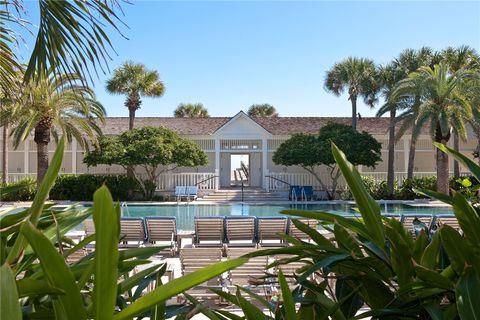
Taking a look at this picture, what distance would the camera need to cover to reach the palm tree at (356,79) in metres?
28.8

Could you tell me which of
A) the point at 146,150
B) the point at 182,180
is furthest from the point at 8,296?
the point at 182,180

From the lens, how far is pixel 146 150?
24.7 m

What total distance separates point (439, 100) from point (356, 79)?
25.2ft

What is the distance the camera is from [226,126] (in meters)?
30.0

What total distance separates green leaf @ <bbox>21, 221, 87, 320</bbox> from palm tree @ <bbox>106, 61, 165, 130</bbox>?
28473 mm

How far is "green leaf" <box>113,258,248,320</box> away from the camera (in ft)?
2.80

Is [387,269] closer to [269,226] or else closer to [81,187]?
[269,226]

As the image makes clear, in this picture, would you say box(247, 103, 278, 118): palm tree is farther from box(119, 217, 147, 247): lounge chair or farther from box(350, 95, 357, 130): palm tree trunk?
box(119, 217, 147, 247): lounge chair

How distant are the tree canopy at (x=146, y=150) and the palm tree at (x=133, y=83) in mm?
3328

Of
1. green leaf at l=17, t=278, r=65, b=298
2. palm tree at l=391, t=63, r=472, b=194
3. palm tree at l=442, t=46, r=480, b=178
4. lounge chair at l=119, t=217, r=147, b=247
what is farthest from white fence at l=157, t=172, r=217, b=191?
green leaf at l=17, t=278, r=65, b=298

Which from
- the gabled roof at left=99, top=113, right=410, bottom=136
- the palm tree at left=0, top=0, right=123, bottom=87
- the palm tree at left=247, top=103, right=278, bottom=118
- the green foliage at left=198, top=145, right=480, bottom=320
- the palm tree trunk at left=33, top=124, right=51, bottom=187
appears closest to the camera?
the green foliage at left=198, top=145, right=480, bottom=320

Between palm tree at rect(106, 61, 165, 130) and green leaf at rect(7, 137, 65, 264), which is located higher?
palm tree at rect(106, 61, 165, 130)

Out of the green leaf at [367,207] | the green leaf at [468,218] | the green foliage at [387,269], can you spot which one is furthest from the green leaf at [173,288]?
the green leaf at [468,218]

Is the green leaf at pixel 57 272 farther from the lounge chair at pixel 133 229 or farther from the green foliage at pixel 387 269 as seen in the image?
the lounge chair at pixel 133 229
